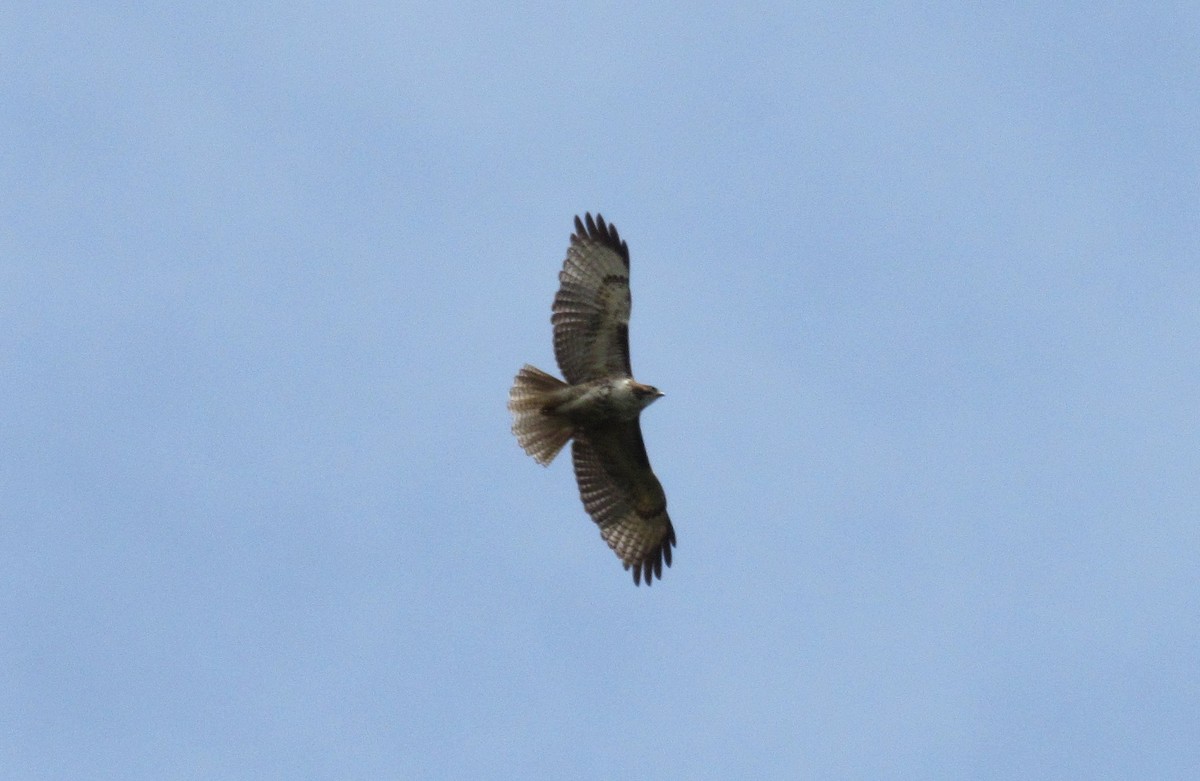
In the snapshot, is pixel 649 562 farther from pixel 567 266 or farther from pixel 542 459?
pixel 567 266

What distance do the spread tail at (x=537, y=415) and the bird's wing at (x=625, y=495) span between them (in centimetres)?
29

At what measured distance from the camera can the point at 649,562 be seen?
70.4ft

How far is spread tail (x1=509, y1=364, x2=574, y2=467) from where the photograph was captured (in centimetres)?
2002

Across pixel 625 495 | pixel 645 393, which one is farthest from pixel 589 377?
pixel 625 495

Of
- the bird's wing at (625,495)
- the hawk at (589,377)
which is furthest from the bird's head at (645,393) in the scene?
the bird's wing at (625,495)

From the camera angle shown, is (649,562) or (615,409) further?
(649,562)

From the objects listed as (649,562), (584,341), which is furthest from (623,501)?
(584,341)

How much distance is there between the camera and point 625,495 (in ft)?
69.6

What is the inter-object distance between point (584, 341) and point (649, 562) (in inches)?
109

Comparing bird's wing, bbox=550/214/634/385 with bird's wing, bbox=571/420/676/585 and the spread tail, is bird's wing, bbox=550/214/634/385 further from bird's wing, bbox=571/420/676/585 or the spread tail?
bird's wing, bbox=571/420/676/585

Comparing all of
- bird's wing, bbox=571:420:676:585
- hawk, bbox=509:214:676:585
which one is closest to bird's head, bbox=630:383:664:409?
hawk, bbox=509:214:676:585

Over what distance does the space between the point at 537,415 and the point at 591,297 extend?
1.28 metres

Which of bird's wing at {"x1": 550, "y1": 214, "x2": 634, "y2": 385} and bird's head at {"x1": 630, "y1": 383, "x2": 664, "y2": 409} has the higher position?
bird's wing at {"x1": 550, "y1": 214, "x2": 634, "y2": 385}

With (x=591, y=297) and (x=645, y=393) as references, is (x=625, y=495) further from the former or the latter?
(x=591, y=297)
